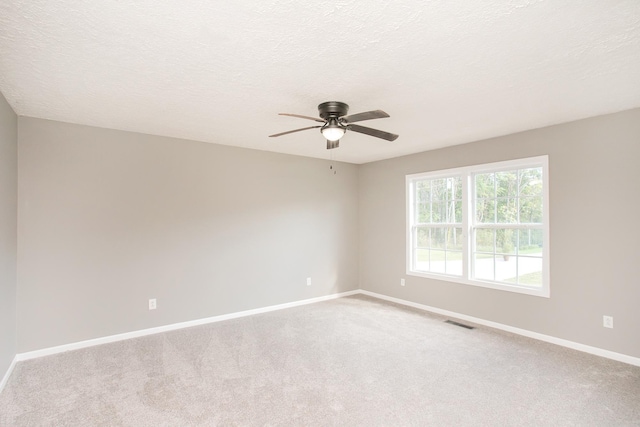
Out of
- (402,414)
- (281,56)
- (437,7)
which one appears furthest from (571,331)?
(281,56)

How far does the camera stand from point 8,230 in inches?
114

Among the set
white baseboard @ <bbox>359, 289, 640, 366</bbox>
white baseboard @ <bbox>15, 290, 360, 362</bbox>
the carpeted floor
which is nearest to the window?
white baseboard @ <bbox>359, 289, 640, 366</bbox>

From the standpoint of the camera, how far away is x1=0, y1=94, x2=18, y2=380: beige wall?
2701mm

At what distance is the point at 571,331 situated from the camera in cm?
347

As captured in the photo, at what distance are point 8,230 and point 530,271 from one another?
212 inches

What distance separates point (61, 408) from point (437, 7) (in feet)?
11.6

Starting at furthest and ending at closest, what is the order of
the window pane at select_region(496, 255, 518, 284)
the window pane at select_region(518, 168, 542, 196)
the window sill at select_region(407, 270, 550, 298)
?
the window pane at select_region(496, 255, 518, 284) < the window pane at select_region(518, 168, 542, 196) < the window sill at select_region(407, 270, 550, 298)

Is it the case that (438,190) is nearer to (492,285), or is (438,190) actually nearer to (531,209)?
(531,209)

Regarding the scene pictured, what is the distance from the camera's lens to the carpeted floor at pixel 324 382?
2262 mm

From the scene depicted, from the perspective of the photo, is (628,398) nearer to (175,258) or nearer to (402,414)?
(402,414)

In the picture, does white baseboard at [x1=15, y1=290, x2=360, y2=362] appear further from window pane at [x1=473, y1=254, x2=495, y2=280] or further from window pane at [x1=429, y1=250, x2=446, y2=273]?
window pane at [x1=473, y1=254, x2=495, y2=280]

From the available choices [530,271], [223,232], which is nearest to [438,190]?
[530,271]

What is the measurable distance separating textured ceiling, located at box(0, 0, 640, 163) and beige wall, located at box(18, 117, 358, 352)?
54 cm

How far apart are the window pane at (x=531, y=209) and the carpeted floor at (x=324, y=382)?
54.3 inches
